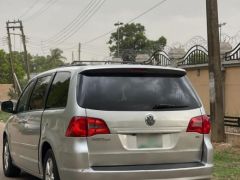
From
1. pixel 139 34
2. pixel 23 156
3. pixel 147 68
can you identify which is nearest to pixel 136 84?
pixel 147 68

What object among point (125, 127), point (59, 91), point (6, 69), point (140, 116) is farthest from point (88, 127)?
point (6, 69)

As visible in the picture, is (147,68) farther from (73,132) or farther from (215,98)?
(215,98)

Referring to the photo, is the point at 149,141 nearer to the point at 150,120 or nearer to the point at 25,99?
the point at 150,120

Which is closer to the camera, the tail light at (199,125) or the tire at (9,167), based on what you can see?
the tail light at (199,125)

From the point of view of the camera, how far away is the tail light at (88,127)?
6488 mm

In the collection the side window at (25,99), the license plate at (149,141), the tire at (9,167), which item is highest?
the side window at (25,99)

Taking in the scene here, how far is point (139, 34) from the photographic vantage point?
Answer: 8675 centimetres

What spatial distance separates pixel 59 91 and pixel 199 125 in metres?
1.81

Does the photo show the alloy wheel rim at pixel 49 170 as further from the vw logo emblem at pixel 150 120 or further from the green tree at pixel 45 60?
the green tree at pixel 45 60

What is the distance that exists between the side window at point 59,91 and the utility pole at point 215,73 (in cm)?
786

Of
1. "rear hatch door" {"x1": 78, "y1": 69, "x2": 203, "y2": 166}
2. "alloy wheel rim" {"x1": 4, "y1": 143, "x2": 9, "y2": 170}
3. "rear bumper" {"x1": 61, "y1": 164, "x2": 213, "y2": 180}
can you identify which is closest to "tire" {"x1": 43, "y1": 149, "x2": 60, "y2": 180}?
"rear bumper" {"x1": 61, "y1": 164, "x2": 213, "y2": 180}

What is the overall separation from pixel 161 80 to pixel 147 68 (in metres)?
0.23

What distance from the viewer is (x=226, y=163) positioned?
1097cm

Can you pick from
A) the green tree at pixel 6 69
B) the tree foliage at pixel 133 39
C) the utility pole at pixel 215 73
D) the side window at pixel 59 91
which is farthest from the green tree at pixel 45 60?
Result: the side window at pixel 59 91
